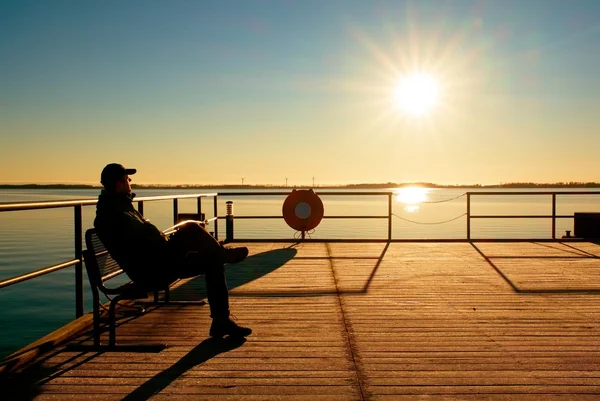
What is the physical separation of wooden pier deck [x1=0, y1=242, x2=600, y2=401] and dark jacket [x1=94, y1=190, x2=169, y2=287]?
0.48 meters

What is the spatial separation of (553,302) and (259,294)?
2.56m

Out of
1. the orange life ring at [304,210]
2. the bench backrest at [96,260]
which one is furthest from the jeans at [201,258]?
the orange life ring at [304,210]

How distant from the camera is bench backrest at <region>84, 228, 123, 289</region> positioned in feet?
10.9

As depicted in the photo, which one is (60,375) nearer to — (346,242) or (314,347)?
(314,347)

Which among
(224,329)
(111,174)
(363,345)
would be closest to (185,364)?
(224,329)

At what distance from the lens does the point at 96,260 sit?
11.1 ft

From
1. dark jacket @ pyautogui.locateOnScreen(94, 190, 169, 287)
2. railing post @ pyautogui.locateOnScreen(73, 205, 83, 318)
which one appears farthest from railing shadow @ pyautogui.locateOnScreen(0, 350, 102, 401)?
railing post @ pyautogui.locateOnScreen(73, 205, 83, 318)

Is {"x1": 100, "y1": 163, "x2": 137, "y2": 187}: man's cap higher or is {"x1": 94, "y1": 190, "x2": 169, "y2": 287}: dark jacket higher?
{"x1": 100, "y1": 163, "x2": 137, "y2": 187}: man's cap

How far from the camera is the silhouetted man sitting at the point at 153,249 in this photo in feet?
10.7

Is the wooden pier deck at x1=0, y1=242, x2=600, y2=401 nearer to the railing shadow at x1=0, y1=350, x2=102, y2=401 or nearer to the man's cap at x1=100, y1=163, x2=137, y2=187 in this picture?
the railing shadow at x1=0, y1=350, x2=102, y2=401

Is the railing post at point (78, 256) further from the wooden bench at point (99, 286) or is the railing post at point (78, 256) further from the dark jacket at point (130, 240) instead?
the dark jacket at point (130, 240)

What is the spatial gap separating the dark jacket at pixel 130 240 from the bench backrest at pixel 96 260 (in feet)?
0.42

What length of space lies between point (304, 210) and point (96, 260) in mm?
6941

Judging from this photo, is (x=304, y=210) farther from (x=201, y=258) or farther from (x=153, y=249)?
(x=153, y=249)
